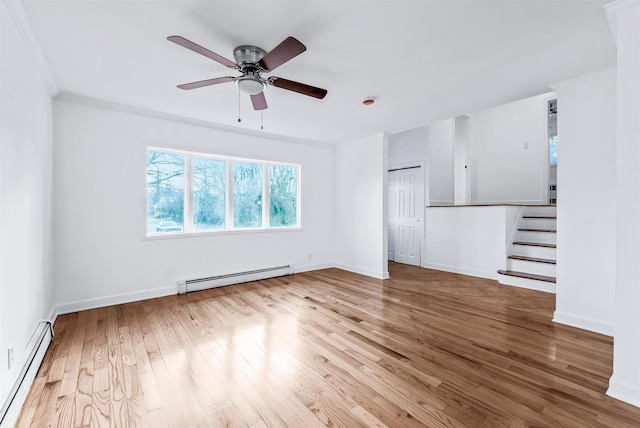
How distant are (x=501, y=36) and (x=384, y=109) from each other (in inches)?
62.5

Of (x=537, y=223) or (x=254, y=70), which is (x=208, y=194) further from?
(x=537, y=223)

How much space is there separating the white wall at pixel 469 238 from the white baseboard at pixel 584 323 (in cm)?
177

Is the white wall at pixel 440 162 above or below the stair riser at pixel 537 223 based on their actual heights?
above

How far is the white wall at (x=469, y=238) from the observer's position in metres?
4.62

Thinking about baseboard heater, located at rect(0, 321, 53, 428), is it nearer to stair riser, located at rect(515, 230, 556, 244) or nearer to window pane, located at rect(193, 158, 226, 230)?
window pane, located at rect(193, 158, 226, 230)

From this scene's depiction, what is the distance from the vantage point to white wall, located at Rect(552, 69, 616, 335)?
2.56 metres

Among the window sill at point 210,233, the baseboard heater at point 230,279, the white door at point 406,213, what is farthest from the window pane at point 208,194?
the white door at point 406,213

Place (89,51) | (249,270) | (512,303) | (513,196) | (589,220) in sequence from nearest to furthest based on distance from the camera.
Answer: (89,51) → (589,220) → (512,303) → (249,270) → (513,196)

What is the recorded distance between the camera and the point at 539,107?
234 inches

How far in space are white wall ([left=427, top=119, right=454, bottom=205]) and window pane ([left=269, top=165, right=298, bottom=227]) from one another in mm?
2718

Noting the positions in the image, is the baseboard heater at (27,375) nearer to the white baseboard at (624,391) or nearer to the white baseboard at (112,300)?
the white baseboard at (112,300)

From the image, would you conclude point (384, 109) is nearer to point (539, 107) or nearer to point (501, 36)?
point (501, 36)

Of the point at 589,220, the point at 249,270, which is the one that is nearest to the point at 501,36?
the point at 589,220

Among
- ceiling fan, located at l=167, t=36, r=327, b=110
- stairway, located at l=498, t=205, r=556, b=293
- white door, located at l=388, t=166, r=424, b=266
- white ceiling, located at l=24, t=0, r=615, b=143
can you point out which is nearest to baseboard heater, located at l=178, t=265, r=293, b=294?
white ceiling, located at l=24, t=0, r=615, b=143
